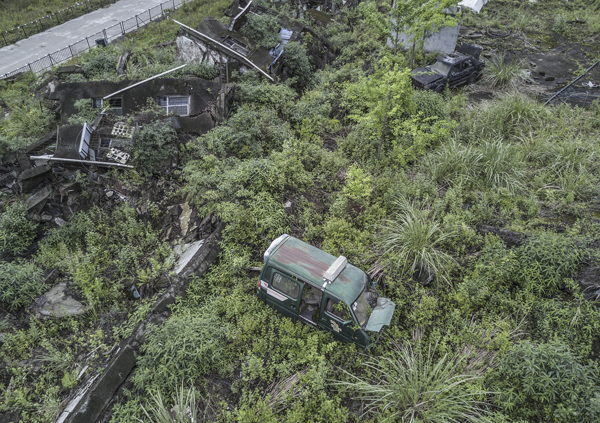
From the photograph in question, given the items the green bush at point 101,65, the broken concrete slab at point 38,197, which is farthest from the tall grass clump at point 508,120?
the green bush at point 101,65

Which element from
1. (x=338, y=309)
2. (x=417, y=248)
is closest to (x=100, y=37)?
(x=417, y=248)

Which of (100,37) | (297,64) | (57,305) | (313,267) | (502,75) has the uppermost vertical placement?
(100,37)

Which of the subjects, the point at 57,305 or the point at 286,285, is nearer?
the point at 286,285

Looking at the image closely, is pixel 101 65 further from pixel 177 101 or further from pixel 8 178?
pixel 8 178

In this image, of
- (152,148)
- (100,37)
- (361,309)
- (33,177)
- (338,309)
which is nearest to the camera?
(338,309)

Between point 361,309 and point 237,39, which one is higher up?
point 237,39

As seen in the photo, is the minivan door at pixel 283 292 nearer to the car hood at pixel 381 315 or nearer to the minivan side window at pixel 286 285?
the minivan side window at pixel 286 285

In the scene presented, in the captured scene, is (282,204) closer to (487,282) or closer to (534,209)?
(487,282)

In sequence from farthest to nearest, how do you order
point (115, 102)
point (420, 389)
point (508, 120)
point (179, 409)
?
point (115, 102)
point (508, 120)
point (420, 389)
point (179, 409)
